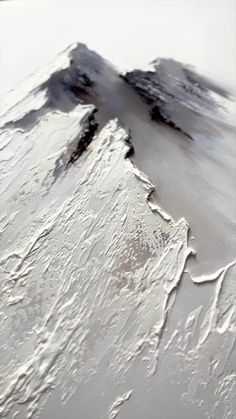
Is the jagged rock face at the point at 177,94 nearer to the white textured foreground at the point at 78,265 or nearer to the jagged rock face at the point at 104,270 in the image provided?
the jagged rock face at the point at 104,270

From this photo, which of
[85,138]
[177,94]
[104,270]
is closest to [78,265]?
[104,270]

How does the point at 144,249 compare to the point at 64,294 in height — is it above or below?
above

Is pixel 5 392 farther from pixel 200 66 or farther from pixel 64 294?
pixel 200 66

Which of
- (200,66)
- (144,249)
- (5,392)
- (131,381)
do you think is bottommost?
(5,392)

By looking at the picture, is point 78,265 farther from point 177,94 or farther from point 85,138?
point 177,94

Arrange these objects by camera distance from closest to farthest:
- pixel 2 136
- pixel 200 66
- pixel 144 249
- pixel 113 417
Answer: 1. pixel 113 417
2. pixel 144 249
3. pixel 2 136
4. pixel 200 66

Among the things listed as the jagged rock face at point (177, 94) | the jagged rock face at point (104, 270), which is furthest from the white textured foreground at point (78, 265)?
the jagged rock face at point (177, 94)

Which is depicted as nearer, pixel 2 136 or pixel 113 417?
pixel 113 417

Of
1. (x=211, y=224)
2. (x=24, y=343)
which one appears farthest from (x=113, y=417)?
(x=211, y=224)
